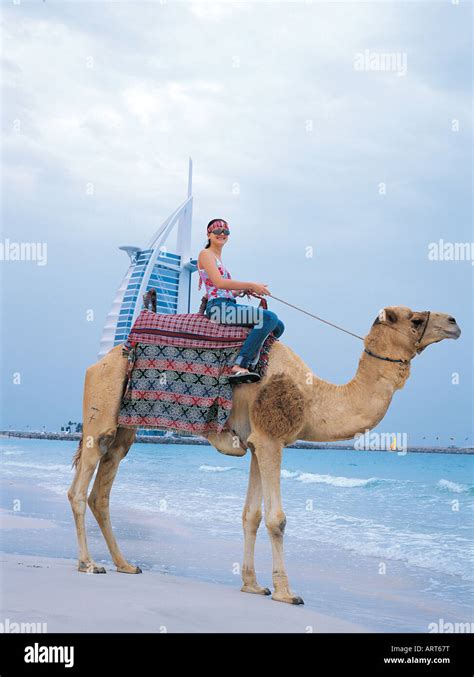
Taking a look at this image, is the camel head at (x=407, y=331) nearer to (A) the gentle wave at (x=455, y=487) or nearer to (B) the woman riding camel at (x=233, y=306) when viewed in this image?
(B) the woman riding camel at (x=233, y=306)

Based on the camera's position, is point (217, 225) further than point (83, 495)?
No

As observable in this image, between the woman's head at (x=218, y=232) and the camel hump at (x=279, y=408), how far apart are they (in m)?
1.23

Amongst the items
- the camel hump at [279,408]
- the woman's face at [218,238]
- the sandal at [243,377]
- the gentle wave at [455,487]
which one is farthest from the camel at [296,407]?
the gentle wave at [455,487]

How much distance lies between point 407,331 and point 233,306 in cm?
136

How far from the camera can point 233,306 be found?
6.56 meters

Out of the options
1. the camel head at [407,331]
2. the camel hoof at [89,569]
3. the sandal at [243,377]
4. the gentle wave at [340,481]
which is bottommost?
the gentle wave at [340,481]

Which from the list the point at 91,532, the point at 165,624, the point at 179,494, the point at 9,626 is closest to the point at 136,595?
the point at 165,624

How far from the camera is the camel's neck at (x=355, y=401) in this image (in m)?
6.35

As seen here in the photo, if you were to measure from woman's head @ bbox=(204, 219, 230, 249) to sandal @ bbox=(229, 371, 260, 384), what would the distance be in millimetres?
1147

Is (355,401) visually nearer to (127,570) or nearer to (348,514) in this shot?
(127,570)

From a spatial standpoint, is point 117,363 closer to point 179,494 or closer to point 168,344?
point 168,344

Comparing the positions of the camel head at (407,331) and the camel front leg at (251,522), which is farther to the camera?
the camel front leg at (251,522)

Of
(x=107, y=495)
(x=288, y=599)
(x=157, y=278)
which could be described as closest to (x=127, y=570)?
(x=107, y=495)

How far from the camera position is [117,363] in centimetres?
693
